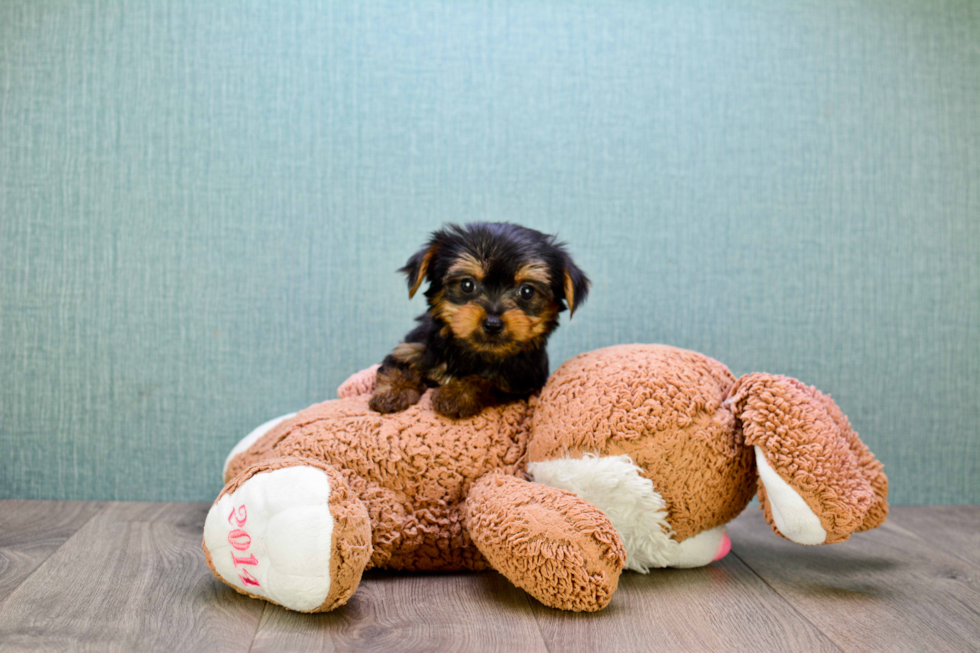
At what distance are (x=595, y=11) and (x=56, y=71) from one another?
1837 mm

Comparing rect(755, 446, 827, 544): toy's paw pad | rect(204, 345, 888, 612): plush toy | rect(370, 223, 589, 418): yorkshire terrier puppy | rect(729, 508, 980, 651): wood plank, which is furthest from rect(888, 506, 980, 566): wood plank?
rect(370, 223, 589, 418): yorkshire terrier puppy

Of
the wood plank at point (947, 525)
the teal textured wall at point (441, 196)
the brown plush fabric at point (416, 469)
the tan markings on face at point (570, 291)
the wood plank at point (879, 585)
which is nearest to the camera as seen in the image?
the wood plank at point (879, 585)

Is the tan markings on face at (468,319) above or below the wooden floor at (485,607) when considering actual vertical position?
above

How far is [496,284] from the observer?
1.69m

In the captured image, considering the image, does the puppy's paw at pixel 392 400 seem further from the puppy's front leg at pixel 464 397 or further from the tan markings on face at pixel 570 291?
the tan markings on face at pixel 570 291

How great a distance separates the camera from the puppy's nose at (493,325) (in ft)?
5.32

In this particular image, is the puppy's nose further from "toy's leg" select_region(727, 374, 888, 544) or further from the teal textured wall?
the teal textured wall

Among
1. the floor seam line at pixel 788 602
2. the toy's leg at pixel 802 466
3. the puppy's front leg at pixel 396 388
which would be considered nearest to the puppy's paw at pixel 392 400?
the puppy's front leg at pixel 396 388

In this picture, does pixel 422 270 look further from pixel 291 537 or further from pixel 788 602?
pixel 788 602

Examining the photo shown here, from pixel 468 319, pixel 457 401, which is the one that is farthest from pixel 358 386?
pixel 468 319

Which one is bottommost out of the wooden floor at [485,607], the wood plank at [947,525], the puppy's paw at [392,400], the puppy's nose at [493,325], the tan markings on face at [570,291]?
the wood plank at [947,525]

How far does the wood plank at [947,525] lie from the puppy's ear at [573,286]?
1.29 metres

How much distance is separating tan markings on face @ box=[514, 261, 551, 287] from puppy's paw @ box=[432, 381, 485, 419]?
0.29 meters

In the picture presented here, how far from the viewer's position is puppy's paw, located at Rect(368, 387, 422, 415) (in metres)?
1.77
